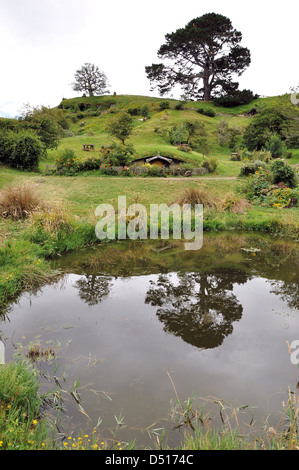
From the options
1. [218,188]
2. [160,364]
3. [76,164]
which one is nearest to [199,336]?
[160,364]

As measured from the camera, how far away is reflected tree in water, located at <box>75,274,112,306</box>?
282 inches

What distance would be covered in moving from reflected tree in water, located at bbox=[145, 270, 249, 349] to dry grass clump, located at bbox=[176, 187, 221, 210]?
20.8ft

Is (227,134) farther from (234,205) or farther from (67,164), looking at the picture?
(234,205)

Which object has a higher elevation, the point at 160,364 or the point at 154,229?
the point at 154,229

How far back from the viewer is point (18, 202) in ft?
39.0

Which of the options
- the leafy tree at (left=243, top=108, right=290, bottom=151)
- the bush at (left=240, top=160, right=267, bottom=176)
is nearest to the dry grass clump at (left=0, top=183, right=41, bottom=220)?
the bush at (left=240, top=160, right=267, bottom=176)

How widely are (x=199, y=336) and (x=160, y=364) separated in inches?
43.8

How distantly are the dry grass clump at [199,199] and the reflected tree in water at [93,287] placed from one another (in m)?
7.55

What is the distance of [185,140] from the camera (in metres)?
34.8

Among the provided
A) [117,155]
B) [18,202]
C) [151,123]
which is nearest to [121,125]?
[117,155]

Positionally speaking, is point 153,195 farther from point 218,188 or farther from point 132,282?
point 132,282

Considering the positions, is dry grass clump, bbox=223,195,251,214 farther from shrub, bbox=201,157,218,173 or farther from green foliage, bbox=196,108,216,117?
green foliage, bbox=196,108,216,117

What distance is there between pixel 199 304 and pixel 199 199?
8.62 metres

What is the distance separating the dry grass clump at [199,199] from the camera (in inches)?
576
